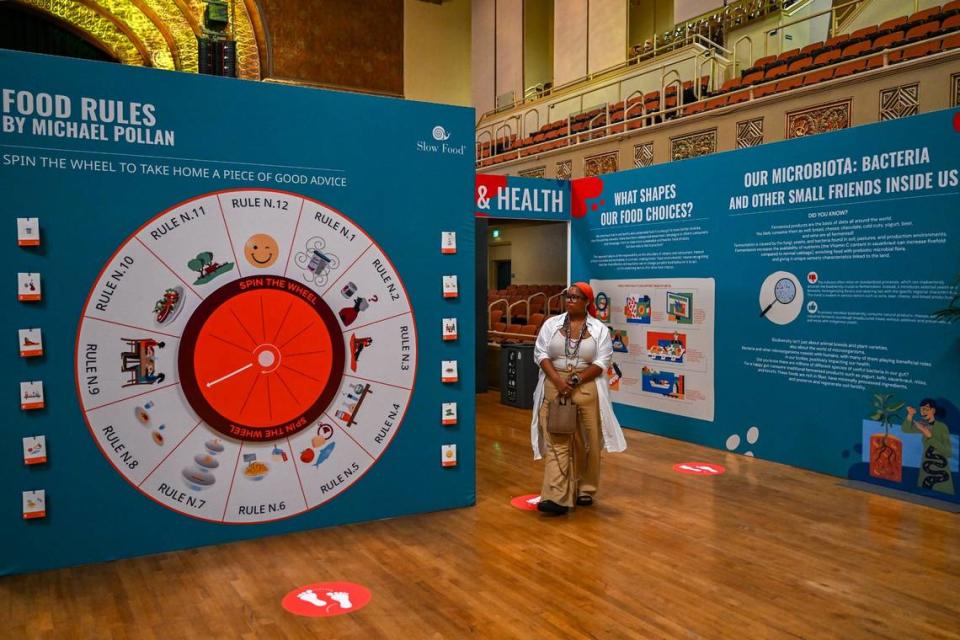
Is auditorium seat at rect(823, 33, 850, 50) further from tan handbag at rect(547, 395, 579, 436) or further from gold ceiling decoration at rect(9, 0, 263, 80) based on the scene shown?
gold ceiling decoration at rect(9, 0, 263, 80)

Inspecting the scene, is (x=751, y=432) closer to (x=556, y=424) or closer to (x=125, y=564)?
(x=556, y=424)

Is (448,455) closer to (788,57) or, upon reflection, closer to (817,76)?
(817,76)

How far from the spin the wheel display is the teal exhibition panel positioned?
0.01 meters

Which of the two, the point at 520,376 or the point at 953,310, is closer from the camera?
the point at 953,310

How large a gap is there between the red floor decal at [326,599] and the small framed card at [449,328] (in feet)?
5.92

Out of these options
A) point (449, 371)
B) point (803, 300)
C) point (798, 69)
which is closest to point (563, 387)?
point (449, 371)

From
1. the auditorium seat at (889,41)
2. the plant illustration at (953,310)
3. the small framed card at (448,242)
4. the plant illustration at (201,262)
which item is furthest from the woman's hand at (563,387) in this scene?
the auditorium seat at (889,41)

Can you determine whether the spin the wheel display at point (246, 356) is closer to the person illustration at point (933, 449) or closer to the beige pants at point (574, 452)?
the beige pants at point (574, 452)

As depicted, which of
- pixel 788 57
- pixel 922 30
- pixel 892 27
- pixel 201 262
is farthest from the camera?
pixel 788 57

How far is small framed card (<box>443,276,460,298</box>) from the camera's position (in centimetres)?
490

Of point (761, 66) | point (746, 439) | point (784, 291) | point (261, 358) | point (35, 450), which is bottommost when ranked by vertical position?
point (746, 439)

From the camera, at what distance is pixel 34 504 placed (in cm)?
382

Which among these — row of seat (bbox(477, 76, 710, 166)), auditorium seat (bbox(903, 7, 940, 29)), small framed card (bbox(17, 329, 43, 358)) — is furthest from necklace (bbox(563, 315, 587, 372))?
auditorium seat (bbox(903, 7, 940, 29))

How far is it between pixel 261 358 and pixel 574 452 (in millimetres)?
2176
